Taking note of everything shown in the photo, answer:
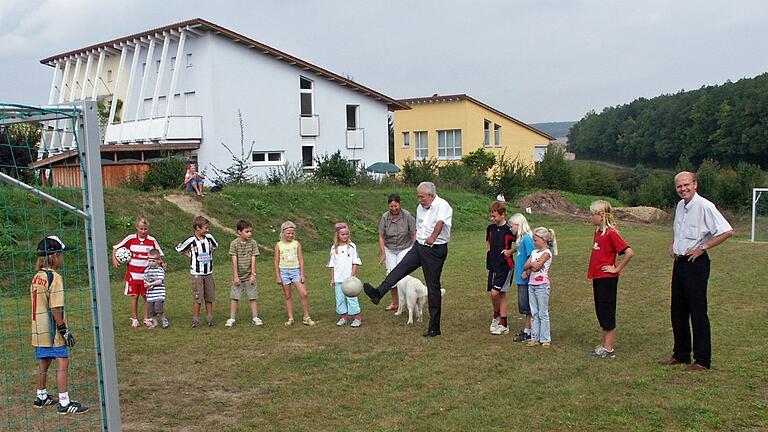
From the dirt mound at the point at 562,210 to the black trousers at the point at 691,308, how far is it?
28048mm

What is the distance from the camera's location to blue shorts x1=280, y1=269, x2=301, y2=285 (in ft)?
35.7

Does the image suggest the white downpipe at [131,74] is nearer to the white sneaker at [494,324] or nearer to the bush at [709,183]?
the white sneaker at [494,324]

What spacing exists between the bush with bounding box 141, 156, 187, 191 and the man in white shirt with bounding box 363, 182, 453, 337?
16.8m

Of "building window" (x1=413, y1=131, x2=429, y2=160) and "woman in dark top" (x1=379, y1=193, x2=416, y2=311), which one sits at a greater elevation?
"building window" (x1=413, y1=131, x2=429, y2=160)

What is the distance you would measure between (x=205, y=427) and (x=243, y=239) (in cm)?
458

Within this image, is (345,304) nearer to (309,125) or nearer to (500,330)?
(500,330)

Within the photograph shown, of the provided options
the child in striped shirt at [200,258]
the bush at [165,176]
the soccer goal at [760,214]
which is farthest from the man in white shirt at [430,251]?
the soccer goal at [760,214]

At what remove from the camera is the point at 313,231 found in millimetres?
24281

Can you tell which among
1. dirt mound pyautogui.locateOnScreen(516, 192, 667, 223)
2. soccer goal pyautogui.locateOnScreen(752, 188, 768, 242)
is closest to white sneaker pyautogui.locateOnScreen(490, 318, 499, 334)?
soccer goal pyautogui.locateOnScreen(752, 188, 768, 242)

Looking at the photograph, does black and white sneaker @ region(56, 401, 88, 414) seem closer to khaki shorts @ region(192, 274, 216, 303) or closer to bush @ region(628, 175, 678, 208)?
khaki shorts @ region(192, 274, 216, 303)

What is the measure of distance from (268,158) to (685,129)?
67903 millimetres

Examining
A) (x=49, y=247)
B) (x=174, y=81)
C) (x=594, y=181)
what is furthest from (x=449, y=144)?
(x=49, y=247)

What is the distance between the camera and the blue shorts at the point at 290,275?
10.9 meters

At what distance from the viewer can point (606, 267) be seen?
8562 millimetres
